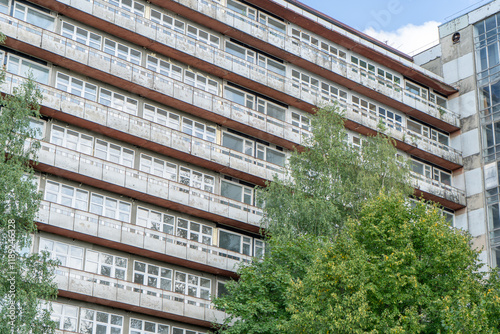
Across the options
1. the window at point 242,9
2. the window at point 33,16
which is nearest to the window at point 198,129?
the window at point 242,9

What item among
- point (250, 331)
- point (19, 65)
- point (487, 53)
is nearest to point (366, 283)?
point (250, 331)

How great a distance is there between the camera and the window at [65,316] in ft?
146

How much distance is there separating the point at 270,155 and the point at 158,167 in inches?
364

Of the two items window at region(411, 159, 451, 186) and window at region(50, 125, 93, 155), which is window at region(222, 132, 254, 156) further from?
window at region(411, 159, 451, 186)

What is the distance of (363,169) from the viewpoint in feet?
157

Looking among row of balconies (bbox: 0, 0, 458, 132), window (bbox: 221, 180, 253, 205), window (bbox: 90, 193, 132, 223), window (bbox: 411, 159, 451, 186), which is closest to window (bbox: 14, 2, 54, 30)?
row of balconies (bbox: 0, 0, 458, 132)

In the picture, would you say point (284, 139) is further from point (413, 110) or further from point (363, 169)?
point (413, 110)

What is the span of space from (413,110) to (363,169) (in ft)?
65.1

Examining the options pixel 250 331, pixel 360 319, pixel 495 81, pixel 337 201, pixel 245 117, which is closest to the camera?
pixel 360 319

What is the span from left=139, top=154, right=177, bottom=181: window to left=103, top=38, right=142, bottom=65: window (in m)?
6.61

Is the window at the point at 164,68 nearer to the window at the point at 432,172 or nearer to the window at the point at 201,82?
the window at the point at 201,82

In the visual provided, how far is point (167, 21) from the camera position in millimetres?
55250

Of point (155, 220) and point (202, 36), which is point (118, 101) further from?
point (202, 36)

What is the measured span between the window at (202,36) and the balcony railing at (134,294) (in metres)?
18.5
